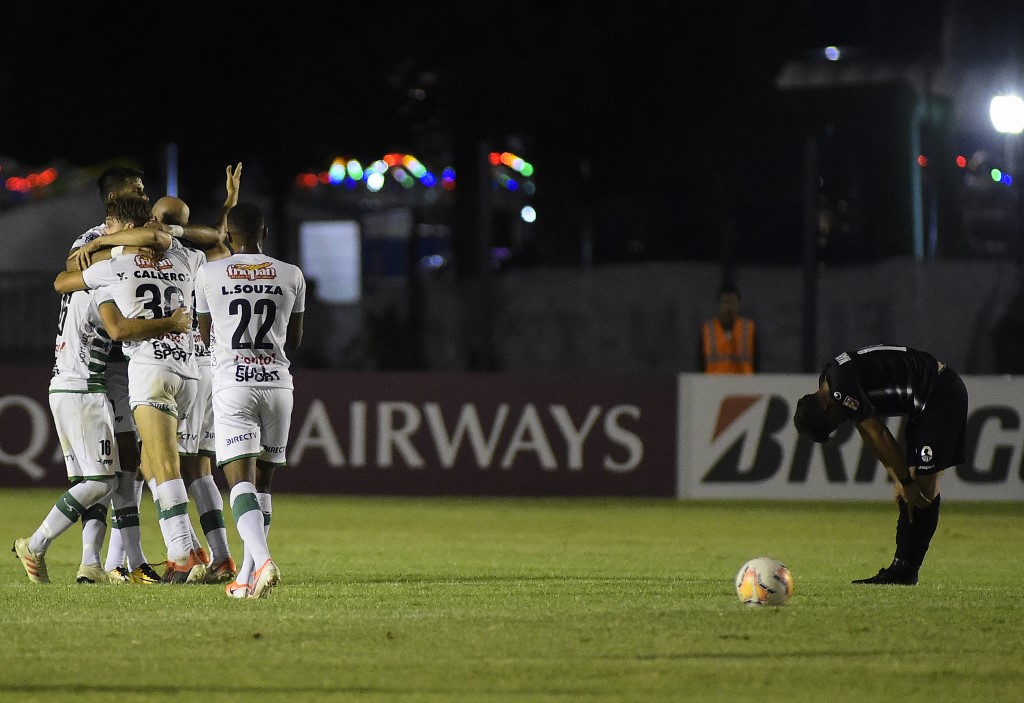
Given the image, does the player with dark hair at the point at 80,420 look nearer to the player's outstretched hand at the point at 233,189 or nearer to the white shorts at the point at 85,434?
the white shorts at the point at 85,434

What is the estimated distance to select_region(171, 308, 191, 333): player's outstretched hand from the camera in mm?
9477

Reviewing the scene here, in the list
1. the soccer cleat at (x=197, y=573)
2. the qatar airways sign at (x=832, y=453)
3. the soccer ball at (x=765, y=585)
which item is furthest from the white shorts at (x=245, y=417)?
the qatar airways sign at (x=832, y=453)

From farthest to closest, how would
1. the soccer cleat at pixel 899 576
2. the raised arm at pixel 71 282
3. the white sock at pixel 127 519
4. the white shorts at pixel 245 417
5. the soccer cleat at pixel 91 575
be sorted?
1. the soccer cleat at pixel 899 576
2. the white sock at pixel 127 519
3. the soccer cleat at pixel 91 575
4. the raised arm at pixel 71 282
5. the white shorts at pixel 245 417

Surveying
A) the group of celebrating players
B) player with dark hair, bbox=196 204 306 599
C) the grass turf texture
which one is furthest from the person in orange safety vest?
player with dark hair, bbox=196 204 306 599

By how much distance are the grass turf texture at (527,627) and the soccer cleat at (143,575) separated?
0.30 metres

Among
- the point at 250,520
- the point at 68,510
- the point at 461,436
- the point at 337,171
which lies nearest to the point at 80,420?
the point at 68,510

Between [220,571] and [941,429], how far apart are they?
4094 millimetres

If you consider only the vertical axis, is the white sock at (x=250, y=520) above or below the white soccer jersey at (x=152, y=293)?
below

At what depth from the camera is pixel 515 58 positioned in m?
23.2

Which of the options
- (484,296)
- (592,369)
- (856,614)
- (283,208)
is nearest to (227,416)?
(856,614)

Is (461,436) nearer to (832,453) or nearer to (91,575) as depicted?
(832,453)

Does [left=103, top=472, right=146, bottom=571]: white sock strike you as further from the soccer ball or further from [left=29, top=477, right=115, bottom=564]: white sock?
the soccer ball

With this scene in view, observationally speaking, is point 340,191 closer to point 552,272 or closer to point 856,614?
point 552,272

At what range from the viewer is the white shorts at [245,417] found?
9.20m
